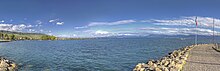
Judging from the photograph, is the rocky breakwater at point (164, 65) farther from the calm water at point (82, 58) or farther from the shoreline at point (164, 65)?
the calm water at point (82, 58)

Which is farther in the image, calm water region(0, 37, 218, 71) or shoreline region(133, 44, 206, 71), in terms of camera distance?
calm water region(0, 37, 218, 71)

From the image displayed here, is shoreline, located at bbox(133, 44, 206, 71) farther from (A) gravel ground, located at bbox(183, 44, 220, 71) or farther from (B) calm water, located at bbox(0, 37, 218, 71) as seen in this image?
(B) calm water, located at bbox(0, 37, 218, 71)

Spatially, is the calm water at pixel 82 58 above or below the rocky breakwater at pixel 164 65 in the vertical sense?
below

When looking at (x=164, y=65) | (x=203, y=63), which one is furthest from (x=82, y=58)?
(x=203, y=63)

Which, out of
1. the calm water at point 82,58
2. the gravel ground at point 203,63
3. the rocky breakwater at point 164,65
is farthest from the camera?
the calm water at point 82,58

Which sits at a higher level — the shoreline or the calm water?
the shoreline

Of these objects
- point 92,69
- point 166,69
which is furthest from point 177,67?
point 92,69

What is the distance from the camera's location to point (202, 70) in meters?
29.1

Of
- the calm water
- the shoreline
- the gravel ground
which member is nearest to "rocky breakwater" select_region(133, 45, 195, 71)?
the shoreline

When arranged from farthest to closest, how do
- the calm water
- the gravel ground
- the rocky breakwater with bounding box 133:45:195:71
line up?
the calm water → the gravel ground → the rocky breakwater with bounding box 133:45:195:71

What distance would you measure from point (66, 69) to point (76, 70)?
1.89 metres

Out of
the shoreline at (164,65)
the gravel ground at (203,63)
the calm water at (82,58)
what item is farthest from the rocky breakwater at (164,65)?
the calm water at (82,58)

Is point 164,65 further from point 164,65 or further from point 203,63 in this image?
point 203,63

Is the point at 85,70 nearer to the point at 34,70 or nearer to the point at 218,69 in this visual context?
the point at 34,70
